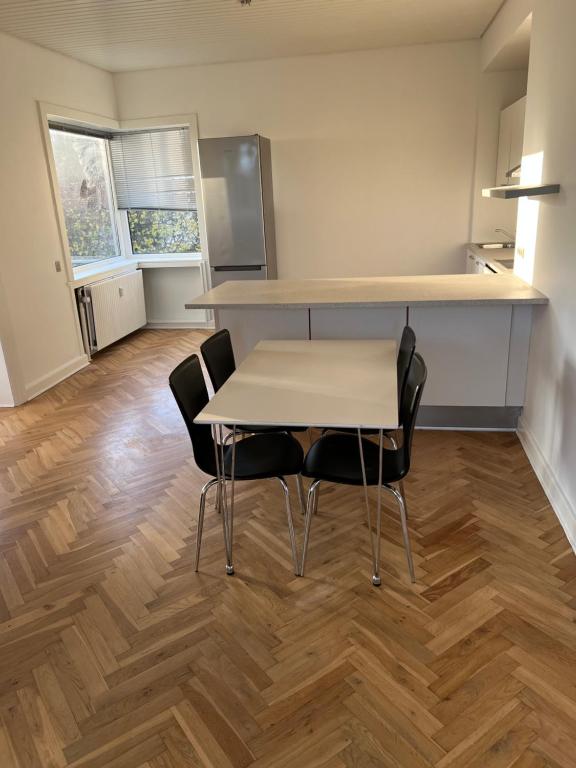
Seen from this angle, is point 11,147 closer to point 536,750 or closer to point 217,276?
point 217,276

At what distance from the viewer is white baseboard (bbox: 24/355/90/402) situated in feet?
15.6

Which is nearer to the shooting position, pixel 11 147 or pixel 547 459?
pixel 547 459

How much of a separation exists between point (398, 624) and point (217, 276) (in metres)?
4.47

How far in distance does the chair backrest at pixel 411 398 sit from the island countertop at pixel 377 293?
1073 millimetres

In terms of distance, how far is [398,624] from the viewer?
2.08 meters

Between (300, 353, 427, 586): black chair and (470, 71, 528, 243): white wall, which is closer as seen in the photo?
(300, 353, 427, 586): black chair

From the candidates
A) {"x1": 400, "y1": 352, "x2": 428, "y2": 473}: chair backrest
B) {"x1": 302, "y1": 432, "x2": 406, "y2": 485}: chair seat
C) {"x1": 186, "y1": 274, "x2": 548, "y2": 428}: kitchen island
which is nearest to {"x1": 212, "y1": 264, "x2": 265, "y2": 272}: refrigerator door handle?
{"x1": 186, "y1": 274, "x2": 548, "y2": 428}: kitchen island

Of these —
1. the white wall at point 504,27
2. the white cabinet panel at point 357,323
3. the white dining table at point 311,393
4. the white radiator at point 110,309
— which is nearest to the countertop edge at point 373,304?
the white cabinet panel at point 357,323

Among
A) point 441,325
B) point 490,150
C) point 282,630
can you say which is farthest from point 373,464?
point 490,150

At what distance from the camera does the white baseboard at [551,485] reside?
252cm

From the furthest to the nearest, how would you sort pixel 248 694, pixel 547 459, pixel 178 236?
1. pixel 178 236
2. pixel 547 459
3. pixel 248 694

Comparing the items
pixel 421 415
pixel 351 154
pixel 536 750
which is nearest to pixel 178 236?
pixel 351 154

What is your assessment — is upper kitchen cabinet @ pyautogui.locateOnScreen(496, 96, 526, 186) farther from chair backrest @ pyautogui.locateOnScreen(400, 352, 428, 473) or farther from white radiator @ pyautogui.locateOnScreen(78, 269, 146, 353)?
white radiator @ pyautogui.locateOnScreen(78, 269, 146, 353)

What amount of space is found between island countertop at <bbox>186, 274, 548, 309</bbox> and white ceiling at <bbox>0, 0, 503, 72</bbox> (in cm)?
204
